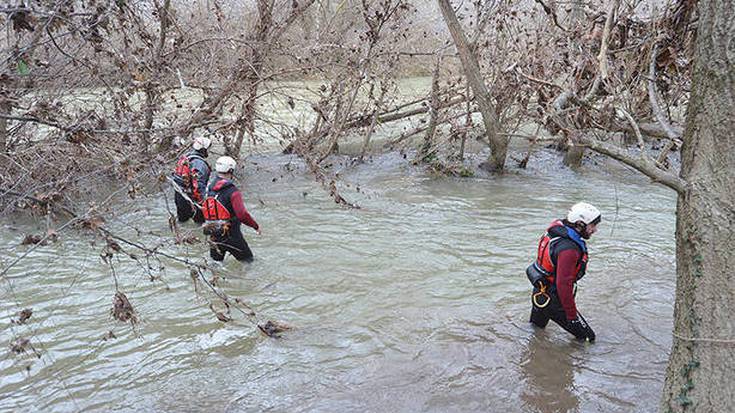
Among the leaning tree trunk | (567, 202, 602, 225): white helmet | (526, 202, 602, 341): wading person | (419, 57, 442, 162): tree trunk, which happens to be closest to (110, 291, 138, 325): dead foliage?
the leaning tree trunk

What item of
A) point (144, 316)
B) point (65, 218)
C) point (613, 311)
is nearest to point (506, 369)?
point (613, 311)

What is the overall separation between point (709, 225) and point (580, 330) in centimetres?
318

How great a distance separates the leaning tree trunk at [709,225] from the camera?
3.72 m

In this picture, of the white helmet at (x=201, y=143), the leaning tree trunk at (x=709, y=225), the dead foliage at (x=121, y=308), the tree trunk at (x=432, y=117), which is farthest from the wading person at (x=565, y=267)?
the tree trunk at (x=432, y=117)

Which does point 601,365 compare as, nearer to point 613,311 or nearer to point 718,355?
point 613,311

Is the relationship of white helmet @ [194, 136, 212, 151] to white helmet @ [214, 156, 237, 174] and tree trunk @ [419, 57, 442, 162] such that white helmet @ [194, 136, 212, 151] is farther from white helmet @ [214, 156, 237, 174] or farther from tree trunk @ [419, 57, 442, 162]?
tree trunk @ [419, 57, 442, 162]

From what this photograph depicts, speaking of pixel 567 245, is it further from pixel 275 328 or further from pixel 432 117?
pixel 432 117

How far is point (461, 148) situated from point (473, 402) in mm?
10382

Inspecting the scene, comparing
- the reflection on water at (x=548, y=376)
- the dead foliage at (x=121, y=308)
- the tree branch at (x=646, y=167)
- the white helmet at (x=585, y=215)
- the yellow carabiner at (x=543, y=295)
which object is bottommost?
the reflection on water at (x=548, y=376)

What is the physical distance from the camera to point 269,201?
42.8 ft

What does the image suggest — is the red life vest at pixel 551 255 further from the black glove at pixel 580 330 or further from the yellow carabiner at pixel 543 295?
the black glove at pixel 580 330

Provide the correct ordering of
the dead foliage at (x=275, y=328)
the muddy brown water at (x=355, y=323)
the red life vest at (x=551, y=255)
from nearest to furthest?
the muddy brown water at (x=355, y=323)
the red life vest at (x=551, y=255)
the dead foliage at (x=275, y=328)

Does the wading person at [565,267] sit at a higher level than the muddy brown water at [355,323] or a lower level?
higher

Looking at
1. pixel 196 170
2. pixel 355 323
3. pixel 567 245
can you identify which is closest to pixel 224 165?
pixel 196 170
